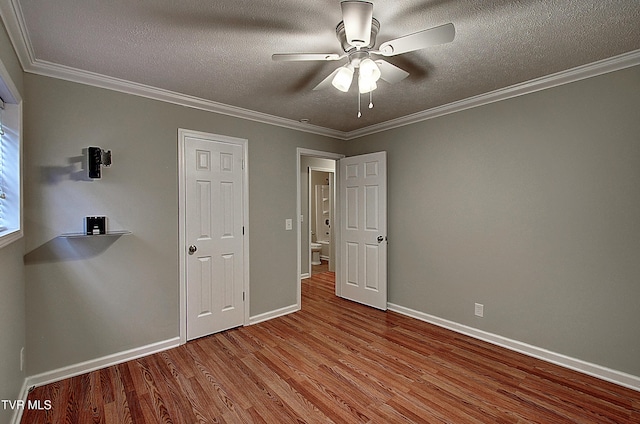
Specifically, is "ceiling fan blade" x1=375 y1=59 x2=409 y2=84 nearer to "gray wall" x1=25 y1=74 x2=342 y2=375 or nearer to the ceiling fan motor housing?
the ceiling fan motor housing

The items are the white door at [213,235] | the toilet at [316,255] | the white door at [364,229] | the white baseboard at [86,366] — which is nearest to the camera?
the white baseboard at [86,366]

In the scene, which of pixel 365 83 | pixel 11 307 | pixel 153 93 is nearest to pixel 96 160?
pixel 153 93

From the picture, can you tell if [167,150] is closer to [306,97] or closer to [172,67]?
[172,67]

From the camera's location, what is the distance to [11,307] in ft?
6.09

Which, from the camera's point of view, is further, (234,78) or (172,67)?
(234,78)

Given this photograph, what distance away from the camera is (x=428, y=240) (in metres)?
3.52

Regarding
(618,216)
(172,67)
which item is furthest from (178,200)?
(618,216)

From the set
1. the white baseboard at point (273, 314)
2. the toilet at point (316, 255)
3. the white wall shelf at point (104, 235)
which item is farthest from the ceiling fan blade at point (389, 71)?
the toilet at point (316, 255)

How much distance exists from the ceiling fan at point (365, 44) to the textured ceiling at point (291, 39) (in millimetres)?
173

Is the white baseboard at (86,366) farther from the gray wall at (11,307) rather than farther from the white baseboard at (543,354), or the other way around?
the white baseboard at (543,354)

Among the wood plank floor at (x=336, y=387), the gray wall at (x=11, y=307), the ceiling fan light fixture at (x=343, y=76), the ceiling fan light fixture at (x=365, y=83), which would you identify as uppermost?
the ceiling fan light fixture at (x=343, y=76)

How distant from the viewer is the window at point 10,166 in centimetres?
189

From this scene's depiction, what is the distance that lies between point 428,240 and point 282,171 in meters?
1.94

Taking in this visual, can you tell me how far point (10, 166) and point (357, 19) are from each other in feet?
7.63
